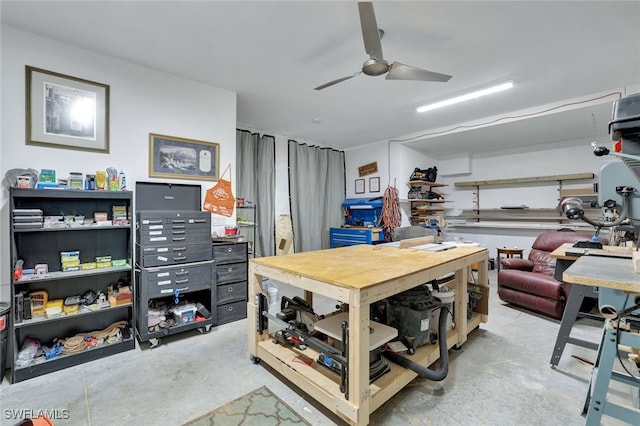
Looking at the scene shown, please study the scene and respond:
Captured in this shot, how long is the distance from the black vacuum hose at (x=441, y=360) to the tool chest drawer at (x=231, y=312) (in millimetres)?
1760

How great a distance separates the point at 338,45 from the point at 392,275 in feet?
7.03

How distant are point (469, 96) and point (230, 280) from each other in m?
3.75

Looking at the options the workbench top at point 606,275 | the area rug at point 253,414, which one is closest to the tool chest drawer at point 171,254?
the area rug at point 253,414

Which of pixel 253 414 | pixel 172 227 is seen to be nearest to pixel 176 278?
pixel 172 227

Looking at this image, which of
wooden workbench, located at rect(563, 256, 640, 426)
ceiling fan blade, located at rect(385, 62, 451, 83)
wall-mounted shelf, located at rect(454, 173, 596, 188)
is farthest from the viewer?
wall-mounted shelf, located at rect(454, 173, 596, 188)

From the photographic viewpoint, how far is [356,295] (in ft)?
4.35

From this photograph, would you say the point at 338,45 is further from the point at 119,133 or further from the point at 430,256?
the point at 119,133

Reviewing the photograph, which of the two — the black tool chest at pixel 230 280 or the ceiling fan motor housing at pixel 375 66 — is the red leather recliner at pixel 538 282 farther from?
the black tool chest at pixel 230 280

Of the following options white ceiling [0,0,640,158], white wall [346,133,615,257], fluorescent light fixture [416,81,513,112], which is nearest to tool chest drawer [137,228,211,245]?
white ceiling [0,0,640,158]

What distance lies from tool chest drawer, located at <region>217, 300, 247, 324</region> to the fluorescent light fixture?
143 inches

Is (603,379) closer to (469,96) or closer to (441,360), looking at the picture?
(441,360)

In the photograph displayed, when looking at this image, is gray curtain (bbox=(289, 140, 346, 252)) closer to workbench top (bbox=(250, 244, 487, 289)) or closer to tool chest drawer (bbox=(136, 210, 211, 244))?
tool chest drawer (bbox=(136, 210, 211, 244))

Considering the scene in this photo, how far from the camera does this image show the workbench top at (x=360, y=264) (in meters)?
1.49

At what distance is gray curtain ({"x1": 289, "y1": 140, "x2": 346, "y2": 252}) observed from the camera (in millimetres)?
5449
